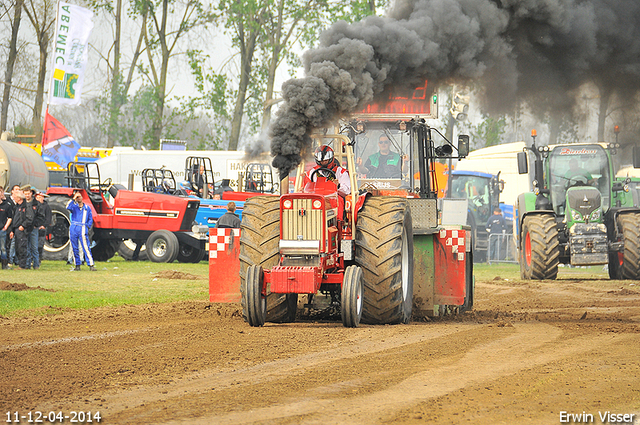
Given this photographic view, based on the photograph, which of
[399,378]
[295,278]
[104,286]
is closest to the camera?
[399,378]

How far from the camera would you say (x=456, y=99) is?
13.4 meters

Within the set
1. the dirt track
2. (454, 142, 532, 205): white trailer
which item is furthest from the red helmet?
(454, 142, 532, 205): white trailer

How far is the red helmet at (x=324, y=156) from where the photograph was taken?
9.58 meters

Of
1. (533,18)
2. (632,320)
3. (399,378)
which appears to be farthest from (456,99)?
(399,378)

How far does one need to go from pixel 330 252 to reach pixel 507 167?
24.4 metres

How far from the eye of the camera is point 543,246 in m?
17.6

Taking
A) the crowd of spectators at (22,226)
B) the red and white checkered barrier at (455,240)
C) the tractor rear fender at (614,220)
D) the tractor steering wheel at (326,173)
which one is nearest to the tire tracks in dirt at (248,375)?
the tractor steering wheel at (326,173)

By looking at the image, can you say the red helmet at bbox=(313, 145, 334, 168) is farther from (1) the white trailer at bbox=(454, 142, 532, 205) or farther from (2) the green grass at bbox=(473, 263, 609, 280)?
(1) the white trailer at bbox=(454, 142, 532, 205)

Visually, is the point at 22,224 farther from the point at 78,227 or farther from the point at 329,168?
the point at 329,168

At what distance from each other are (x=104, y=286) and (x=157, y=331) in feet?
21.1

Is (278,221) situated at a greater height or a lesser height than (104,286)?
greater

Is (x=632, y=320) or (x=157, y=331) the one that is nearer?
(x=157, y=331)

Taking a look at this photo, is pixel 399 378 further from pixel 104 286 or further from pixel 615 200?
pixel 615 200

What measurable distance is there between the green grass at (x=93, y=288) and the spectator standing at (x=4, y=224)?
840 millimetres
